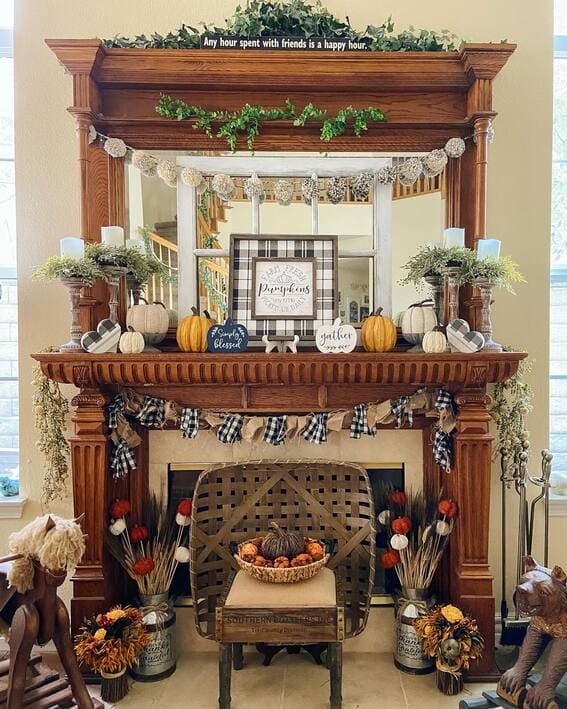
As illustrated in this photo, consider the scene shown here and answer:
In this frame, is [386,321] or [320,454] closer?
[386,321]

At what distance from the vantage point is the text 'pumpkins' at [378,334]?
2.19 m

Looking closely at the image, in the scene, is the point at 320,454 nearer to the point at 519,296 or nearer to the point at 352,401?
the point at 352,401

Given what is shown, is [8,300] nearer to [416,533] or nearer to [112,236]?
[112,236]

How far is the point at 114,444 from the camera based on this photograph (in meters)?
2.29

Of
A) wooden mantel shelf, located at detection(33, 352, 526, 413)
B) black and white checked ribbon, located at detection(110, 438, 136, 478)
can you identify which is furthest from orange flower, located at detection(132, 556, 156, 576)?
wooden mantel shelf, located at detection(33, 352, 526, 413)

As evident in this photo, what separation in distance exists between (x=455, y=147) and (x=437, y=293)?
595 millimetres

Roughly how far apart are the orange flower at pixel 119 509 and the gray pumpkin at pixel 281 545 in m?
0.60

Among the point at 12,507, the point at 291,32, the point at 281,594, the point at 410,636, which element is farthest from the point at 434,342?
the point at 12,507

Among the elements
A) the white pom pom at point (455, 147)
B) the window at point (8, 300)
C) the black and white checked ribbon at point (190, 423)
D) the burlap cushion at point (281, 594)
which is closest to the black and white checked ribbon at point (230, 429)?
the black and white checked ribbon at point (190, 423)

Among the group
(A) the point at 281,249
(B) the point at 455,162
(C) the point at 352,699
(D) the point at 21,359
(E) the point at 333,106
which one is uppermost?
(E) the point at 333,106

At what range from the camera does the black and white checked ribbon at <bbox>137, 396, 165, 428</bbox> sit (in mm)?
2277

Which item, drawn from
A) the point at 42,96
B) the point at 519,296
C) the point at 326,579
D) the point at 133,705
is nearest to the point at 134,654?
the point at 133,705

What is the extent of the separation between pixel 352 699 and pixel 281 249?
1.75 m

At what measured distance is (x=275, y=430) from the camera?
2.27m
